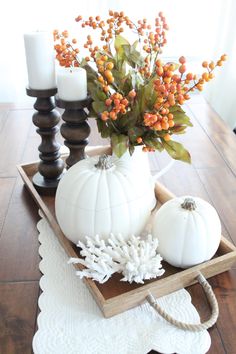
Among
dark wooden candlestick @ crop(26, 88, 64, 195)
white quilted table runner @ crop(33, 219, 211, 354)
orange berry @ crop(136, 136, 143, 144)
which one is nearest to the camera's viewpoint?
white quilted table runner @ crop(33, 219, 211, 354)

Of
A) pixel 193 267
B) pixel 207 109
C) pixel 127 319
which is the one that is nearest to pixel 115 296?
pixel 127 319

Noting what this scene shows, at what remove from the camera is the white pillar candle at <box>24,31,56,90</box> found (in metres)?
0.71

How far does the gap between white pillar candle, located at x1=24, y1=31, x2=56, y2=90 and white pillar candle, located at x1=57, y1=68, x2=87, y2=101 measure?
4 centimetres

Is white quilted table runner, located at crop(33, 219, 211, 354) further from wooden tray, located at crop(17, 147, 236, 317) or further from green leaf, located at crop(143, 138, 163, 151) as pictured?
green leaf, located at crop(143, 138, 163, 151)

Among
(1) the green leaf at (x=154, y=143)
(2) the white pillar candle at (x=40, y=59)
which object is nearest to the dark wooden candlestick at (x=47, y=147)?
(2) the white pillar candle at (x=40, y=59)

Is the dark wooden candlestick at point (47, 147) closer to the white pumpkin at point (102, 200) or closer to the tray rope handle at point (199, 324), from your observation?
the white pumpkin at point (102, 200)

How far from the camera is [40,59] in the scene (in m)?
0.73

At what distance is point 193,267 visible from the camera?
0.61 m

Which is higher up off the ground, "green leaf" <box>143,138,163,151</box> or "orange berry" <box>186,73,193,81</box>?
"orange berry" <box>186,73,193,81</box>

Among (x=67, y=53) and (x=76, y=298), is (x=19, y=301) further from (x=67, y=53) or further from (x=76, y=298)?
(x=67, y=53)

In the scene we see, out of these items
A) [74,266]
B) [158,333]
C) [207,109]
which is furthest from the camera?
[207,109]

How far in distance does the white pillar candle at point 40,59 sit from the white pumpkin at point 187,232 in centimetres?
37

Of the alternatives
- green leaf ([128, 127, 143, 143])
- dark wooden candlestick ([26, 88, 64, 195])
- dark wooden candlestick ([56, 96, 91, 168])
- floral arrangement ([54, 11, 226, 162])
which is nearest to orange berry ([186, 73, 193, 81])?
floral arrangement ([54, 11, 226, 162])

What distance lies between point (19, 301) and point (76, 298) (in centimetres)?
9
